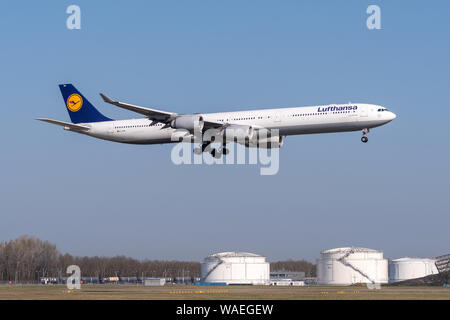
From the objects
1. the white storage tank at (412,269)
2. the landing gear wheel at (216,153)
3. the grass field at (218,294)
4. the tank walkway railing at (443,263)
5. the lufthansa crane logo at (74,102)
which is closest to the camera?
the grass field at (218,294)

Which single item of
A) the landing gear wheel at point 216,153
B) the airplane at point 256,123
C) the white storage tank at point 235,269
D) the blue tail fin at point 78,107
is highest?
the blue tail fin at point 78,107

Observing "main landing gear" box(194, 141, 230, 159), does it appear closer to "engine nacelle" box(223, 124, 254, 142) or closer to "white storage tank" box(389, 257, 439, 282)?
"engine nacelle" box(223, 124, 254, 142)

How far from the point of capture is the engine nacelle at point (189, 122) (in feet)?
205

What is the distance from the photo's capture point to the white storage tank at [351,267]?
383ft

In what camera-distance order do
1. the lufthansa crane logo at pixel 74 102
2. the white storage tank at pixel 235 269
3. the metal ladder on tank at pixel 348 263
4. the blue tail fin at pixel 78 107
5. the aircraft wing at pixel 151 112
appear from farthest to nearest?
the white storage tank at pixel 235 269 → the metal ladder on tank at pixel 348 263 → the lufthansa crane logo at pixel 74 102 → the blue tail fin at pixel 78 107 → the aircraft wing at pixel 151 112

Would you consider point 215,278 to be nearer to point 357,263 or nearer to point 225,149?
point 357,263

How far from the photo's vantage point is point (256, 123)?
63594 millimetres

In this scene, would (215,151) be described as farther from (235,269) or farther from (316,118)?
(235,269)

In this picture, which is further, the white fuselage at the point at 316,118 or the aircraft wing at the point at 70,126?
the aircraft wing at the point at 70,126

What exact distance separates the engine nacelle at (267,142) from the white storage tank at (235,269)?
63.3m

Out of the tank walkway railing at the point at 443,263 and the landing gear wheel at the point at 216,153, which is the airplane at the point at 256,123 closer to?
the landing gear wheel at the point at 216,153

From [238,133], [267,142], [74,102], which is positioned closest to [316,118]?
[267,142]

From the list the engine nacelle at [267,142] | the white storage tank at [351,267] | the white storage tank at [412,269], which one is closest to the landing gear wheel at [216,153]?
the engine nacelle at [267,142]

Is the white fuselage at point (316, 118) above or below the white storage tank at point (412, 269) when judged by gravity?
above
